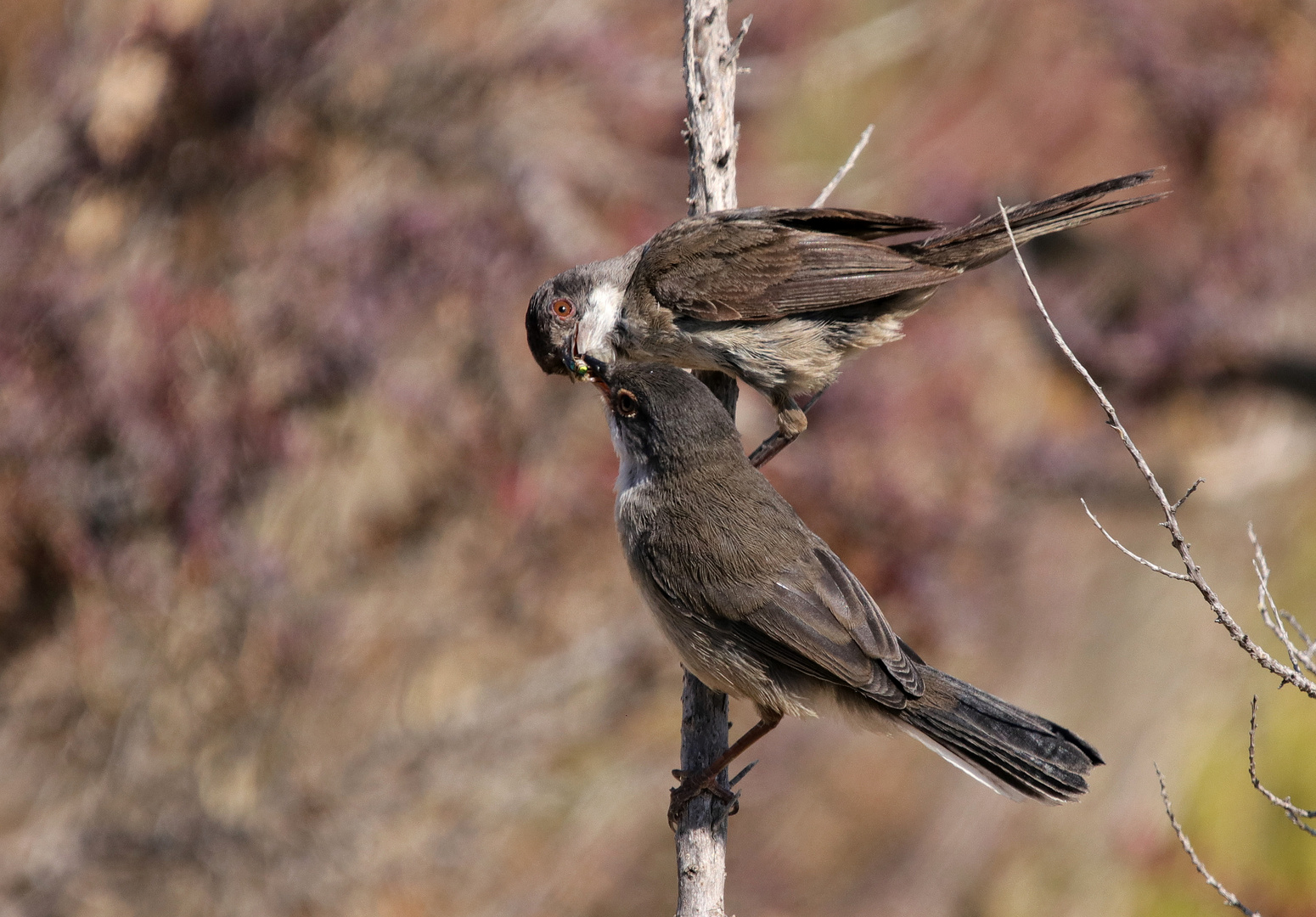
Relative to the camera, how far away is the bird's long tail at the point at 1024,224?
3436 mm

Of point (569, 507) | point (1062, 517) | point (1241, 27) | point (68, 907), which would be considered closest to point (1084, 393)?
point (1062, 517)

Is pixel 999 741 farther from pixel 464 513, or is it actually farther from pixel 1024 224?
pixel 464 513

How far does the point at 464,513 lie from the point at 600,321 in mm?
2913

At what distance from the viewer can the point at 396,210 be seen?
633cm

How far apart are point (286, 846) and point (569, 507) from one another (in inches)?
98.8

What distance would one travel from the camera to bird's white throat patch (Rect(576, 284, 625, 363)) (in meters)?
4.49

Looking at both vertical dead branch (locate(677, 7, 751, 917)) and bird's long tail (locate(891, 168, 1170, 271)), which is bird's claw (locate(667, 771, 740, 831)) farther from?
bird's long tail (locate(891, 168, 1170, 271))

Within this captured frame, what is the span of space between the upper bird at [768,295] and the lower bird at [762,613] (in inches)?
24.9

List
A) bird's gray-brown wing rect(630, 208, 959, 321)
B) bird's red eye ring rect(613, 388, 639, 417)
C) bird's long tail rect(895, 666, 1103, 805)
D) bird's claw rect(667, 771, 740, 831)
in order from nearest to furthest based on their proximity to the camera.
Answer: bird's long tail rect(895, 666, 1103, 805)
bird's claw rect(667, 771, 740, 831)
bird's red eye ring rect(613, 388, 639, 417)
bird's gray-brown wing rect(630, 208, 959, 321)

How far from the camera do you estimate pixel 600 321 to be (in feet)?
14.8

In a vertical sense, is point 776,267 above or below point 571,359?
above

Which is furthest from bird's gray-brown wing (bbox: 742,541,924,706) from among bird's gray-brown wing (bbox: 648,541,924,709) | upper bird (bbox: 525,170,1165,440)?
upper bird (bbox: 525,170,1165,440)

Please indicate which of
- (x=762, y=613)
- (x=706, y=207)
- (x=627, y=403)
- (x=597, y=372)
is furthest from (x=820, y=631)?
(x=706, y=207)

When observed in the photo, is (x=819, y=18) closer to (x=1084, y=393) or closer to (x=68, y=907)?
(x=1084, y=393)
